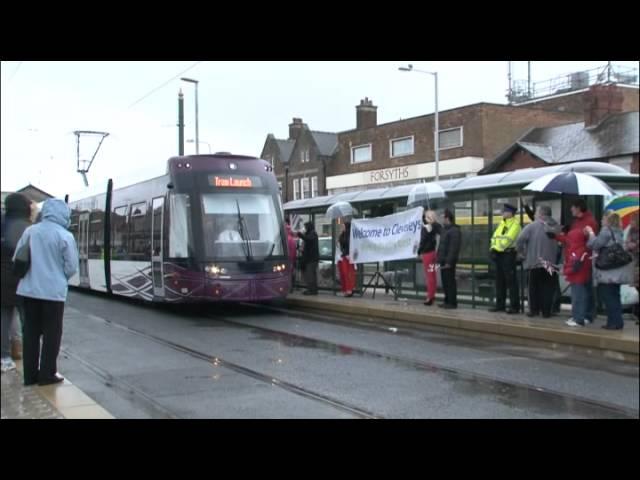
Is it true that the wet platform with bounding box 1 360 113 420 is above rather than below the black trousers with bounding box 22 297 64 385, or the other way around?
below

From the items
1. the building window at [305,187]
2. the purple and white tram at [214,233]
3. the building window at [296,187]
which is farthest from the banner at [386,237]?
the building window at [296,187]

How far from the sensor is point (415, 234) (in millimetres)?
13336

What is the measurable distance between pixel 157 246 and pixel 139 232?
57.0 inches

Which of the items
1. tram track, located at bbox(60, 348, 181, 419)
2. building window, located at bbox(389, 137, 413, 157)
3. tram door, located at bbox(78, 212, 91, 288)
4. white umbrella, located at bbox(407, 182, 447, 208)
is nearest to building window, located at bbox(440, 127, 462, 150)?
building window, located at bbox(389, 137, 413, 157)

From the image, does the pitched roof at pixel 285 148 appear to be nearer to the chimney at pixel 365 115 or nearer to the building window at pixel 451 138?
the chimney at pixel 365 115

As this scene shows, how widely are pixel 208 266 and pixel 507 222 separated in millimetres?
5557

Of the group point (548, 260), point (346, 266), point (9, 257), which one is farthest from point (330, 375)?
point (346, 266)

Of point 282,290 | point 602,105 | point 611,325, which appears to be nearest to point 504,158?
point 602,105

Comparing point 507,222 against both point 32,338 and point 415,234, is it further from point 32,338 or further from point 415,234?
point 32,338

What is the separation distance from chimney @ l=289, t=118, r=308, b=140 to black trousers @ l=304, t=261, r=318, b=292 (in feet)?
137

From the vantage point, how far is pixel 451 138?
43.1 m

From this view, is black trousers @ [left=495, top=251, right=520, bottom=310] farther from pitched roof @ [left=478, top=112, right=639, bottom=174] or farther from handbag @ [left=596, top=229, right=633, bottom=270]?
pitched roof @ [left=478, top=112, right=639, bottom=174]

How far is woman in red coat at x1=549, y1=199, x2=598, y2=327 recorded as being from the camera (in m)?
9.64

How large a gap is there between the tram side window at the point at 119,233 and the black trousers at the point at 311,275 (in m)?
4.33
